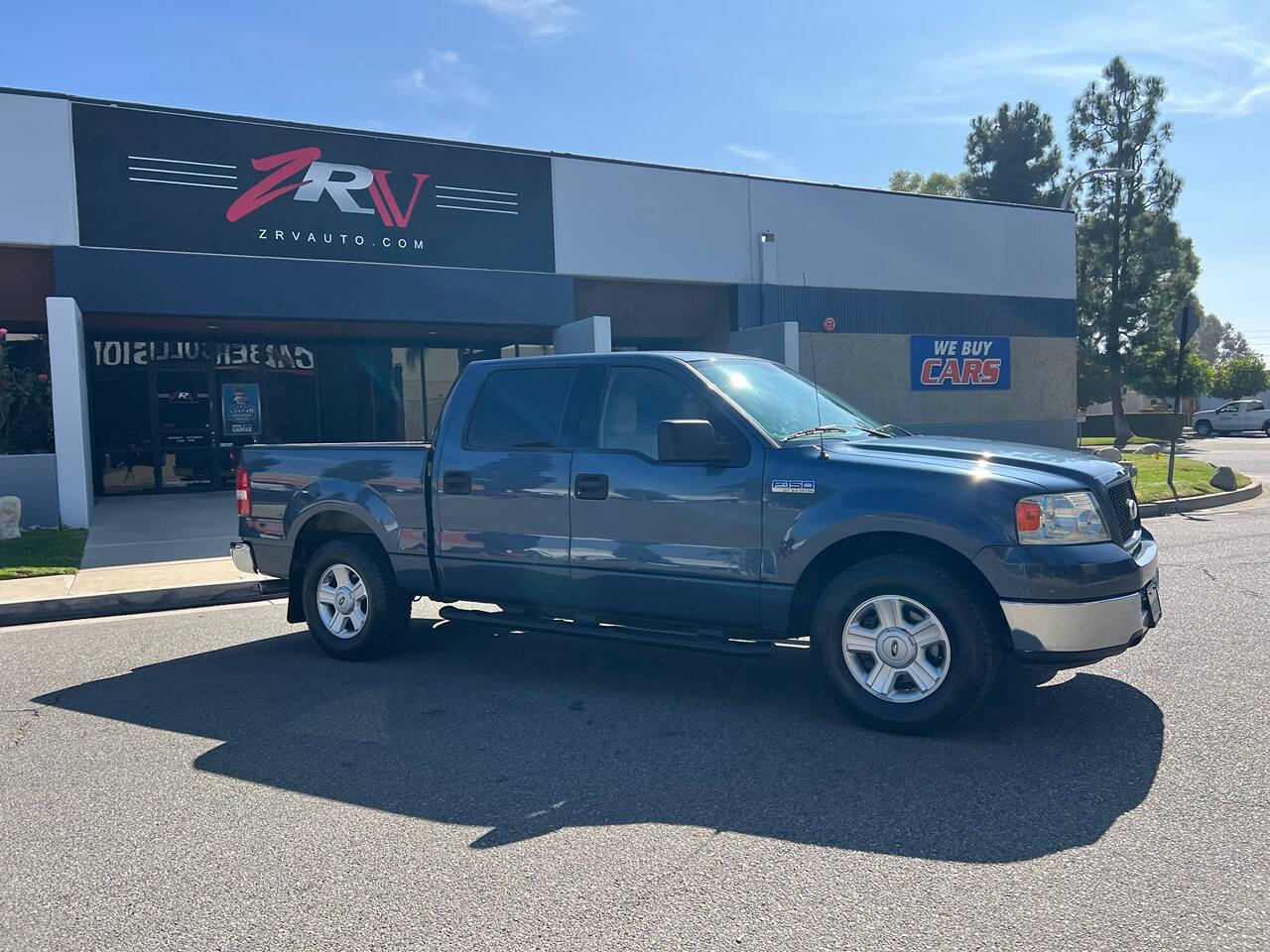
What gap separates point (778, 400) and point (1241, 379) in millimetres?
58181

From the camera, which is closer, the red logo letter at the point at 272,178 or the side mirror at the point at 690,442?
the side mirror at the point at 690,442

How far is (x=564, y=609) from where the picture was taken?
576cm

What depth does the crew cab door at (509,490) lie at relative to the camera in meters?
5.77

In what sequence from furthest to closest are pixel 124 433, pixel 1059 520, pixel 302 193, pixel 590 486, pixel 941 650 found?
pixel 124 433 < pixel 302 193 < pixel 590 486 < pixel 941 650 < pixel 1059 520

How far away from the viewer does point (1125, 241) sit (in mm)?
40562

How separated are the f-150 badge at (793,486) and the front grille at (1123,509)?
1.40 meters

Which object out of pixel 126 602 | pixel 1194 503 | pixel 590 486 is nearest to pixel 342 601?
pixel 590 486

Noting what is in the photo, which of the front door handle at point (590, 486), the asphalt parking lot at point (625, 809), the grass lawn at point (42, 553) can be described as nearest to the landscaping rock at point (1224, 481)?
the asphalt parking lot at point (625, 809)

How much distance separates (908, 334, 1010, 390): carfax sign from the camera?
23.0m

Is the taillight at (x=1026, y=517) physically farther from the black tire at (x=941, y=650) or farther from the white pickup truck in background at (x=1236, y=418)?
the white pickup truck in background at (x=1236, y=418)

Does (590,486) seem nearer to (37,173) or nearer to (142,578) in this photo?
(142,578)

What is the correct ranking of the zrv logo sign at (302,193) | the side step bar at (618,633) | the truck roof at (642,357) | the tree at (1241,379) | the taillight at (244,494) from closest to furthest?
the side step bar at (618,633) < the truck roof at (642,357) < the taillight at (244,494) < the zrv logo sign at (302,193) < the tree at (1241,379)

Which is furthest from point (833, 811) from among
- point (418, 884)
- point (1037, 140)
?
→ point (1037, 140)

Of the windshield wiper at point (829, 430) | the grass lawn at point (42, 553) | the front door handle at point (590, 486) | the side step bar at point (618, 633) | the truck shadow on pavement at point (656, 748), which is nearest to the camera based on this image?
the truck shadow on pavement at point (656, 748)
